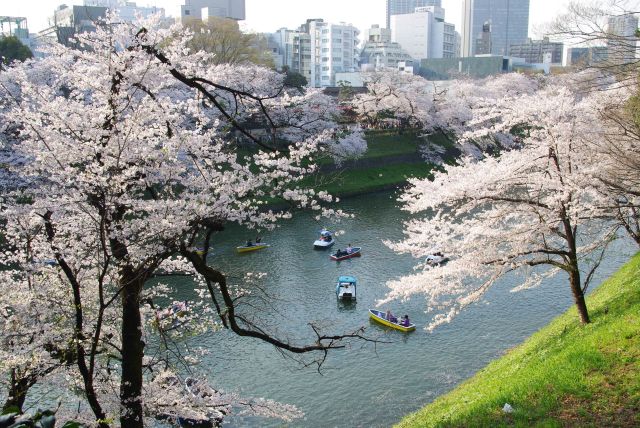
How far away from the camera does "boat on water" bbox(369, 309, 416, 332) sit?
1493cm

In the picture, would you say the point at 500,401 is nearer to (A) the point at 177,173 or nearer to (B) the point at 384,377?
(A) the point at 177,173

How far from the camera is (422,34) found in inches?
4075

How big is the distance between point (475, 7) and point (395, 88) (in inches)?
4890

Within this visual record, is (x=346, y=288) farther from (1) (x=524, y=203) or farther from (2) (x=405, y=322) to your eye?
(1) (x=524, y=203)

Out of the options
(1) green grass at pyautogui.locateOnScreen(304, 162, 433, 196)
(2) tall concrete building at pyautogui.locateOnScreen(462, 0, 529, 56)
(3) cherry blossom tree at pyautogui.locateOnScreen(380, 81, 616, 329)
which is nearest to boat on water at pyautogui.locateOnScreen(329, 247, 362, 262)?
(1) green grass at pyautogui.locateOnScreen(304, 162, 433, 196)

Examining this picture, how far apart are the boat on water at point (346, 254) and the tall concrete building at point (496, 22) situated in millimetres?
143021

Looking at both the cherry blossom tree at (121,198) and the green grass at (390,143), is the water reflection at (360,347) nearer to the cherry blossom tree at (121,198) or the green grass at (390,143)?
the cherry blossom tree at (121,198)

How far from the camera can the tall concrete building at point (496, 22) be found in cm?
15212

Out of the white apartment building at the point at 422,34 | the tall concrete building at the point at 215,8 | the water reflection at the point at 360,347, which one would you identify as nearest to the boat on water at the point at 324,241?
the water reflection at the point at 360,347

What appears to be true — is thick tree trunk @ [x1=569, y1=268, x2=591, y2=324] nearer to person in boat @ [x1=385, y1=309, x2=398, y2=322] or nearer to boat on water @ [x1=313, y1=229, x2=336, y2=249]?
person in boat @ [x1=385, y1=309, x2=398, y2=322]

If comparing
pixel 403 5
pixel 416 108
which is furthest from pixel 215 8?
pixel 403 5

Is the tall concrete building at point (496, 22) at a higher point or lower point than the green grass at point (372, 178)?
higher

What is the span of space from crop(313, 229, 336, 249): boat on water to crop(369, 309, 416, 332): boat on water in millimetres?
6570

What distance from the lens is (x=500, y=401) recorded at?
23.2 ft
